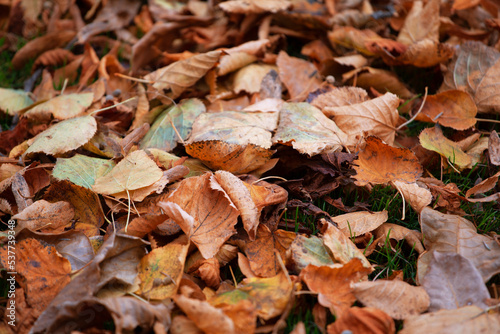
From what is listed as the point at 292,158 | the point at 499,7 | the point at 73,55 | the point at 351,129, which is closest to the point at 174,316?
the point at 292,158

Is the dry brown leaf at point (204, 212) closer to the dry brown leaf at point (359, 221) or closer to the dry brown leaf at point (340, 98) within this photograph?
the dry brown leaf at point (359, 221)

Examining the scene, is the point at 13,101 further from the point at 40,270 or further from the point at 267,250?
the point at 267,250

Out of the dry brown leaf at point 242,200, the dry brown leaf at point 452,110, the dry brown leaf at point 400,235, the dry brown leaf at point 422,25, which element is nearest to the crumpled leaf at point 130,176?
the dry brown leaf at point 242,200

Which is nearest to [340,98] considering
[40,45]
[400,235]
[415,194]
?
[415,194]

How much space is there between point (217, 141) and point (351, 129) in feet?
1.91

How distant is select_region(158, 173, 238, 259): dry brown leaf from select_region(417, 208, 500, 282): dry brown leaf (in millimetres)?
609

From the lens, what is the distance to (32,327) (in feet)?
3.47

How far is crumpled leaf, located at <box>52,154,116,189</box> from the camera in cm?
137

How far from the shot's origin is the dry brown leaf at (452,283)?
43.1 inches

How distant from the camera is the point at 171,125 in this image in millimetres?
1715

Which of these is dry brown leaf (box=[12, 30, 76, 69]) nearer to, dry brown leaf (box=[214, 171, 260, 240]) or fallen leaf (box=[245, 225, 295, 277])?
dry brown leaf (box=[214, 171, 260, 240])

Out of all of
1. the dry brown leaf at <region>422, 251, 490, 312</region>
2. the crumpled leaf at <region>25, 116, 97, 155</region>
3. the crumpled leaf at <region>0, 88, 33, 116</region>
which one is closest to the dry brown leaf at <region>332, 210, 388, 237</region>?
the dry brown leaf at <region>422, 251, 490, 312</region>

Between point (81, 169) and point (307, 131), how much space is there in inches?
32.8

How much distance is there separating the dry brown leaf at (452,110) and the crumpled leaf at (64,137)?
137 cm
